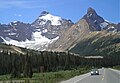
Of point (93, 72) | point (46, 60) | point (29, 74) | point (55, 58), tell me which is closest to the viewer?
point (93, 72)

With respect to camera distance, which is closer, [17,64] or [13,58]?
[17,64]

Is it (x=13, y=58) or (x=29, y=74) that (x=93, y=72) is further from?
(x=13, y=58)

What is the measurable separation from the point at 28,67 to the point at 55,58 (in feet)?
312

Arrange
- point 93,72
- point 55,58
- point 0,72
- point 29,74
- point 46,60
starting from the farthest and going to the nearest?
point 55,58 < point 46,60 < point 0,72 < point 29,74 < point 93,72

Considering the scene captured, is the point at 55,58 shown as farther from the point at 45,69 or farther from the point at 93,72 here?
the point at 93,72

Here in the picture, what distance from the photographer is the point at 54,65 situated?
192500mm

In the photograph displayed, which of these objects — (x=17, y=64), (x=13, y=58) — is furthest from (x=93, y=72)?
(x=13, y=58)

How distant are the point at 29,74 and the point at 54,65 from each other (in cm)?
9538

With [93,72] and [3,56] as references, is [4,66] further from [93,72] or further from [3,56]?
[93,72]

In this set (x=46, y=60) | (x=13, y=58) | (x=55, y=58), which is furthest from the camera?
(x=55, y=58)

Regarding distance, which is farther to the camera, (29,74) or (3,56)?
(3,56)

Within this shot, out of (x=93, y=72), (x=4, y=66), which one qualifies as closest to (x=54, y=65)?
(x=4, y=66)

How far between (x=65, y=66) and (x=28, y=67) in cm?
9227

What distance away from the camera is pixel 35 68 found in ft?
562
